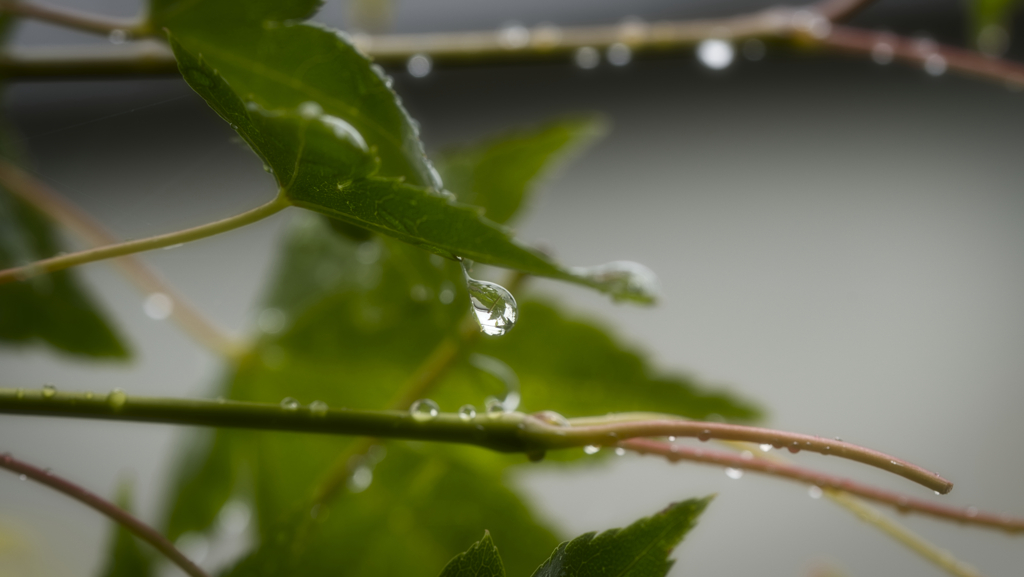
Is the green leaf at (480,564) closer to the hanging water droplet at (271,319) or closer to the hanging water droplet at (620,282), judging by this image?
the hanging water droplet at (620,282)

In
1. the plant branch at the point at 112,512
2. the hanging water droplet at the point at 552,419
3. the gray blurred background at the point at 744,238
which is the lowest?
the gray blurred background at the point at 744,238

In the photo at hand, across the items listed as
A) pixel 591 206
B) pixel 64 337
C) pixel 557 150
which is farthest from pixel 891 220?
pixel 64 337

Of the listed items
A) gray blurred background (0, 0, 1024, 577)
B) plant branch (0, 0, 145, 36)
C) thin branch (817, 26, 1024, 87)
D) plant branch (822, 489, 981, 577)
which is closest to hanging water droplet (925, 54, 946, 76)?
thin branch (817, 26, 1024, 87)

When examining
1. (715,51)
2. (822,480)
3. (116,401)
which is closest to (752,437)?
(822,480)

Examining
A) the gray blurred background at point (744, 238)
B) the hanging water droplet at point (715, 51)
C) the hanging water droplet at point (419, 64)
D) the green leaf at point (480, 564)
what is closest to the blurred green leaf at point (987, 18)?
the hanging water droplet at point (715, 51)

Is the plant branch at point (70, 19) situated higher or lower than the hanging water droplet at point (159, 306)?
higher

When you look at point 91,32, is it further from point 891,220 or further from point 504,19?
point 891,220
